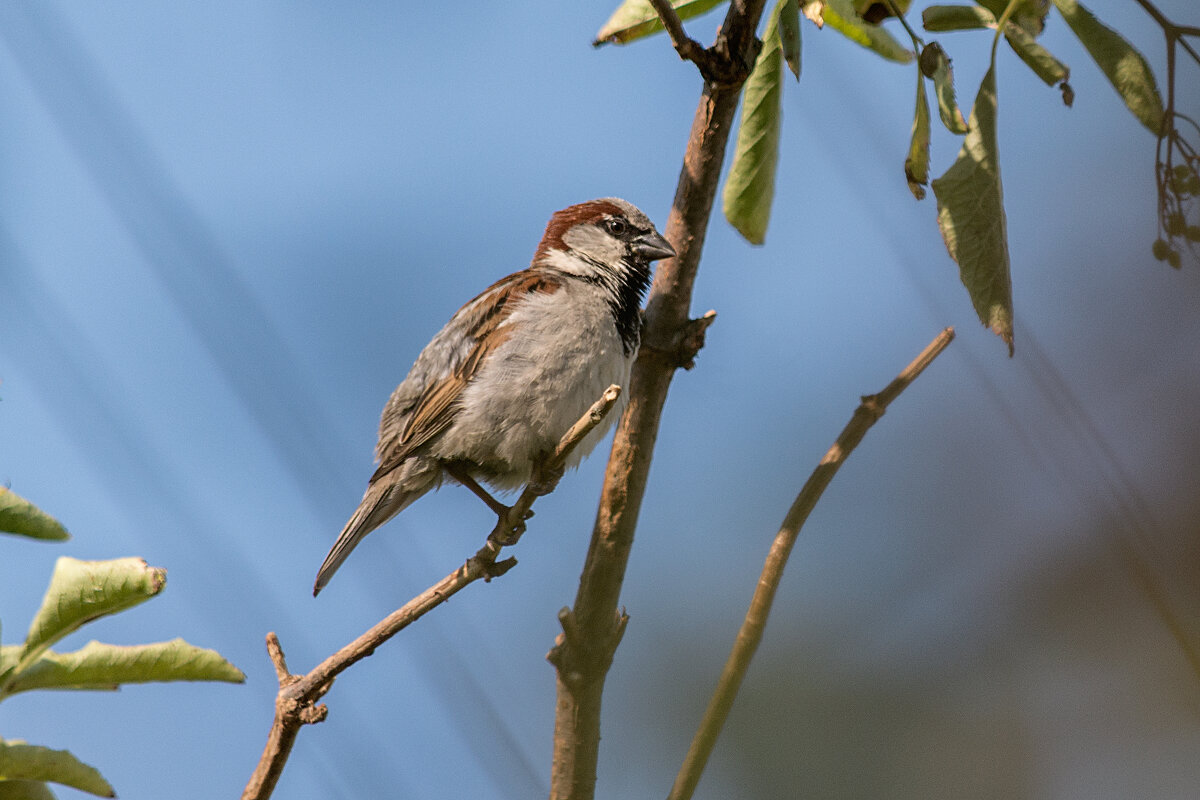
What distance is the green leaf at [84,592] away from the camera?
4.37ft

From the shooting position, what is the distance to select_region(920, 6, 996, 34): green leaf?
6.37 feet

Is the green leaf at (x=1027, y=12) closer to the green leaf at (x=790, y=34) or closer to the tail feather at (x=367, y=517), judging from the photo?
the green leaf at (x=790, y=34)

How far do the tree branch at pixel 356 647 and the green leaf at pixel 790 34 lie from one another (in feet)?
2.66

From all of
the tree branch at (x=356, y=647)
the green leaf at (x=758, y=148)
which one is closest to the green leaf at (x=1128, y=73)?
the green leaf at (x=758, y=148)

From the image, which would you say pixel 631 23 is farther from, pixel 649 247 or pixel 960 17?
pixel 649 247

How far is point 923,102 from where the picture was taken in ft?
6.54

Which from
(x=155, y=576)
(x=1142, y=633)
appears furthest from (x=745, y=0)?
(x=155, y=576)

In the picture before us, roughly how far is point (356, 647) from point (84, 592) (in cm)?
79

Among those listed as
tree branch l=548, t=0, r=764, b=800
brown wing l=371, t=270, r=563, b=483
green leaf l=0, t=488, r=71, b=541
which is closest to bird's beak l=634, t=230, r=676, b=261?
brown wing l=371, t=270, r=563, b=483

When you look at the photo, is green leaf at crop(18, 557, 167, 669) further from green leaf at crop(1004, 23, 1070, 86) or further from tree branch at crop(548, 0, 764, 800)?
green leaf at crop(1004, 23, 1070, 86)

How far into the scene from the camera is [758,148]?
7.60 ft

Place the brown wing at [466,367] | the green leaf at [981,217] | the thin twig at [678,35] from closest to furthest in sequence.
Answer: the green leaf at [981,217]
the thin twig at [678,35]
the brown wing at [466,367]

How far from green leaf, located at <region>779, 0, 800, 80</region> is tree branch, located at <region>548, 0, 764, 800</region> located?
0.27 m

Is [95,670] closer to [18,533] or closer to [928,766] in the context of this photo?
[18,533]
